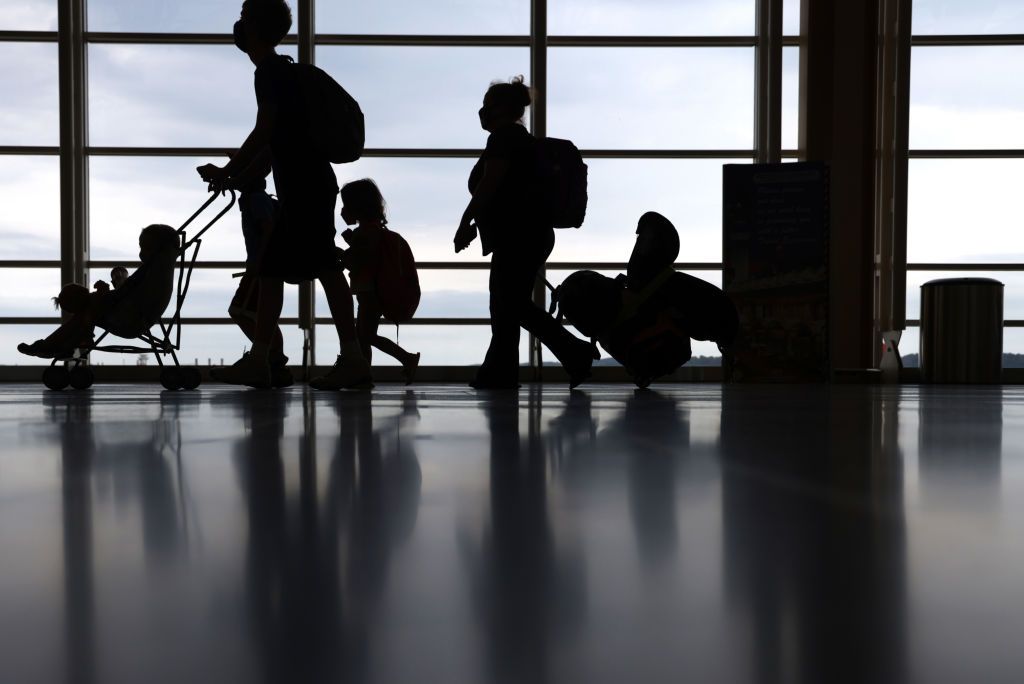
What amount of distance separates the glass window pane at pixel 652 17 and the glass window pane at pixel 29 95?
5.03 m

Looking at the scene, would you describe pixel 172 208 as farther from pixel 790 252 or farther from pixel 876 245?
pixel 876 245

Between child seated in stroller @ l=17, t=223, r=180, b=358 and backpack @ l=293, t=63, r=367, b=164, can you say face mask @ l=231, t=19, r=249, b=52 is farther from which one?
child seated in stroller @ l=17, t=223, r=180, b=358

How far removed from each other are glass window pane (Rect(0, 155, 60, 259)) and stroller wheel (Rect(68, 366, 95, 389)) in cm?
479

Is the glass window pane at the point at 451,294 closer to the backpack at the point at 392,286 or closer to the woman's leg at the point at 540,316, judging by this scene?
the backpack at the point at 392,286

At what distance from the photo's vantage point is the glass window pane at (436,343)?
346 inches

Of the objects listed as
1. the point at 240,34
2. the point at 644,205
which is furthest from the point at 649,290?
the point at 644,205

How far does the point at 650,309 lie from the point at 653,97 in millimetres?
5383

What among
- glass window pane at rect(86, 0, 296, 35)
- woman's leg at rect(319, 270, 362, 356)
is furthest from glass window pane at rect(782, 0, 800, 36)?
woman's leg at rect(319, 270, 362, 356)

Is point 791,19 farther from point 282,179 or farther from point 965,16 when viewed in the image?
point 282,179

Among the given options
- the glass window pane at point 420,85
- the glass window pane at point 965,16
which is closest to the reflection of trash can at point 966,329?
the glass window pane at point 965,16

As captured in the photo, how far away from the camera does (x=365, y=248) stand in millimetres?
4750

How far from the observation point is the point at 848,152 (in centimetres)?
887

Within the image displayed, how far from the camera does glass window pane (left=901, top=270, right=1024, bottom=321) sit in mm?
9086

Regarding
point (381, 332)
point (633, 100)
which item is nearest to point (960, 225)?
point (633, 100)
